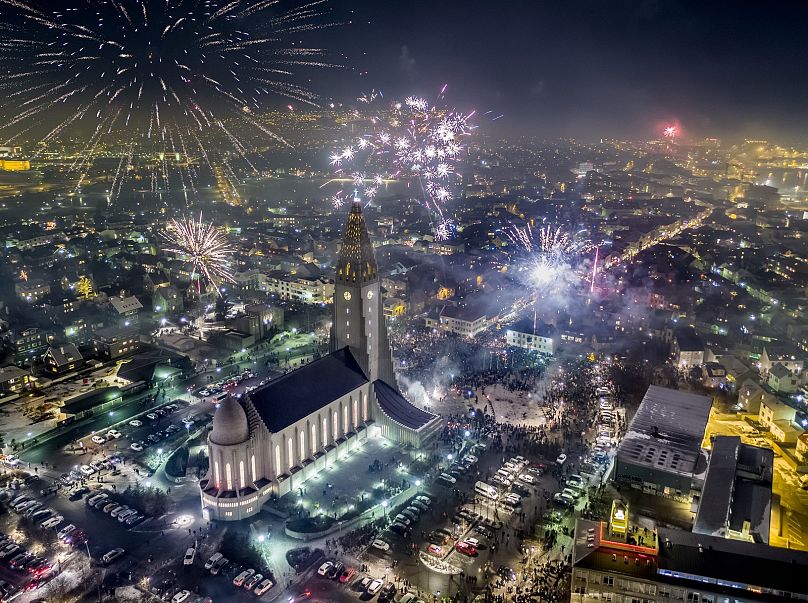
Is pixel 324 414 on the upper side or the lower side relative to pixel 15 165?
lower

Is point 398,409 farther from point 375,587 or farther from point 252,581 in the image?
point 252,581

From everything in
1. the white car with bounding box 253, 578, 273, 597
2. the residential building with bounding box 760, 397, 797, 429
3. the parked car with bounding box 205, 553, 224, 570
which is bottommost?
the white car with bounding box 253, 578, 273, 597

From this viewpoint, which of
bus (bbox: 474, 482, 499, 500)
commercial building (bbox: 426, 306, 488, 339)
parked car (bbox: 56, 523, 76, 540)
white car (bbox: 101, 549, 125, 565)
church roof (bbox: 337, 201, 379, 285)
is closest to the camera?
white car (bbox: 101, 549, 125, 565)

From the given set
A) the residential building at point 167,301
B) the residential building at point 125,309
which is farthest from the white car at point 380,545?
the residential building at point 167,301

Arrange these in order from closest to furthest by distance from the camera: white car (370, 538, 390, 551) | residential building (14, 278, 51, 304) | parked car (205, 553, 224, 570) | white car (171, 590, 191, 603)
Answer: white car (171, 590, 191, 603)
parked car (205, 553, 224, 570)
white car (370, 538, 390, 551)
residential building (14, 278, 51, 304)

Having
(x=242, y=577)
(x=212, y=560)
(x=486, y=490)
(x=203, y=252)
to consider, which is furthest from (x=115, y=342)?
(x=486, y=490)

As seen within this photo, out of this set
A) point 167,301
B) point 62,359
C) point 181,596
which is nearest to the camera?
point 181,596

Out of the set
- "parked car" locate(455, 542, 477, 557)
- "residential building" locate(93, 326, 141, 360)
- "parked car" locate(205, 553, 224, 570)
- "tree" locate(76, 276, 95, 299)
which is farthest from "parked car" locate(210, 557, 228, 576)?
"tree" locate(76, 276, 95, 299)

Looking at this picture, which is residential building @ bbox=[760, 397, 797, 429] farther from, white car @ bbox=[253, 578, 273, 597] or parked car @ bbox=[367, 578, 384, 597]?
white car @ bbox=[253, 578, 273, 597]
